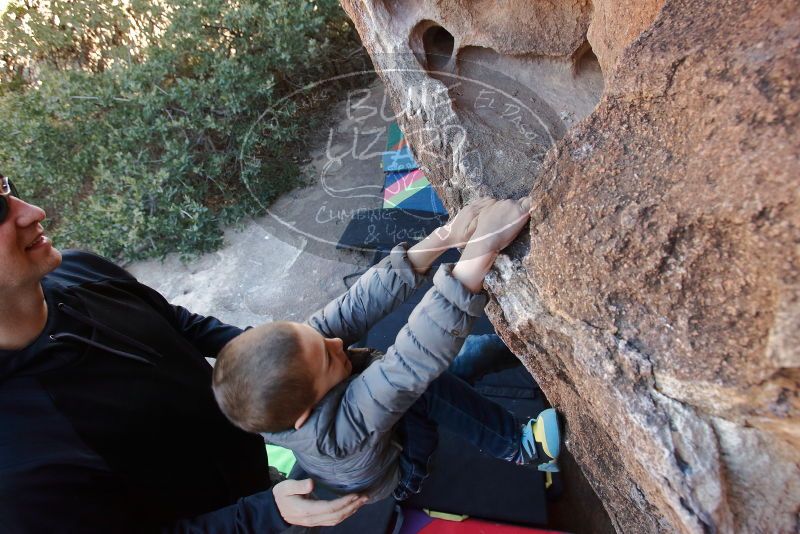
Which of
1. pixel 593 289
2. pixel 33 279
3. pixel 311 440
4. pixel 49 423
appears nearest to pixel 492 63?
pixel 593 289

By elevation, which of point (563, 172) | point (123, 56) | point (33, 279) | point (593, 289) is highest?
point (123, 56)

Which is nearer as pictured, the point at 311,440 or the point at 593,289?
the point at 593,289

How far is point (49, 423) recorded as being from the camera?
1.07 m

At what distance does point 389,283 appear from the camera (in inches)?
59.8

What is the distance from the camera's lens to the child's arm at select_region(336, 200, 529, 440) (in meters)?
1.20

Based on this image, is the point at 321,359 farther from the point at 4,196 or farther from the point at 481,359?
the point at 481,359

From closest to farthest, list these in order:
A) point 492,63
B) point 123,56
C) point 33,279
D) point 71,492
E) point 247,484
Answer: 1. point 71,492
2. point 33,279
3. point 247,484
4. point 492,63
5. point 123,56

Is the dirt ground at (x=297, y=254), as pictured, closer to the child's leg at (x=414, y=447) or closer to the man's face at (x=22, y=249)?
the child's leg at (x=414, y=447)

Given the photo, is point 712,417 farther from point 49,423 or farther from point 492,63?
point 492,63

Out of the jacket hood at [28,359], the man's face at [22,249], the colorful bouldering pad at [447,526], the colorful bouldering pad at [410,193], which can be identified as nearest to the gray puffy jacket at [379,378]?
the colorful bouldering pad at [447,526]

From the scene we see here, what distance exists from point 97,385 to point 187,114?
2.98 m

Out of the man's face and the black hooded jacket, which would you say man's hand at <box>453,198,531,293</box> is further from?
the man's face

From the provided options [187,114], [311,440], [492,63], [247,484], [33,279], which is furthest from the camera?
[187,114]

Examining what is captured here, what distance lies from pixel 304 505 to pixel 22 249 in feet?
3.01
